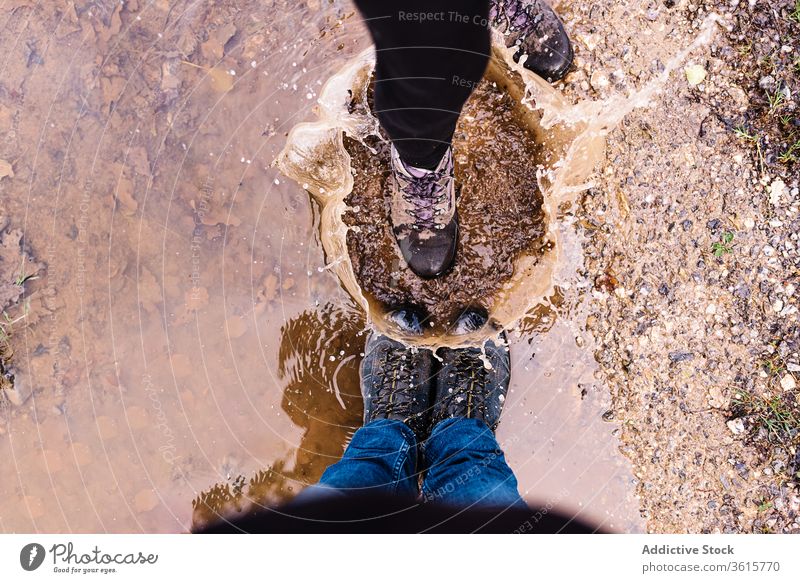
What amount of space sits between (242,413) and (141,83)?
1181mm

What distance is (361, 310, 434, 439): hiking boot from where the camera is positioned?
65.9 inches

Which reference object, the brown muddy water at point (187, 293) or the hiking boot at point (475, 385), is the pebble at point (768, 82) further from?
the hiking boot at point (475, 385)

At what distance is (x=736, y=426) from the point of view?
158cm

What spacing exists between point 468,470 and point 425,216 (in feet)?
2.54

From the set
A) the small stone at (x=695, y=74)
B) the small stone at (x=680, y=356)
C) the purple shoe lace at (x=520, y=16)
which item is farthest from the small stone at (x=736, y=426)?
the purple shoe lace at (x=520, y=16)

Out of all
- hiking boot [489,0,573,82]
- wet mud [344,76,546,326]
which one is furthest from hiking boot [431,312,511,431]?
hiking boot [489,0,573,82]

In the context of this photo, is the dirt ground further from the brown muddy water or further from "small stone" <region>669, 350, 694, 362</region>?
the brown muddy water

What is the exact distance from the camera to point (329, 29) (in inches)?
66.1

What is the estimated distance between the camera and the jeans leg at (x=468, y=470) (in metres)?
1.39

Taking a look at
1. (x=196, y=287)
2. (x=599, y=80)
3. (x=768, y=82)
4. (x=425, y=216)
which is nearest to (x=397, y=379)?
(x=425, y=216)

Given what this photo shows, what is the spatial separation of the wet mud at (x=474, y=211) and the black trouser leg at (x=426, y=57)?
19.1 inches

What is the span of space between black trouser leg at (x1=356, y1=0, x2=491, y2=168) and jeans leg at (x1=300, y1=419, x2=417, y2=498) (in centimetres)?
Result: 93

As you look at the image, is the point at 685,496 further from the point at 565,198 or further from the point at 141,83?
the point at 141,83

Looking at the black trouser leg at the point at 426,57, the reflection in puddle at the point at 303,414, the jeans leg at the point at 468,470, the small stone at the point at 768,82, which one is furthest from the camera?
the reflection in puddle at the point at 303,414
